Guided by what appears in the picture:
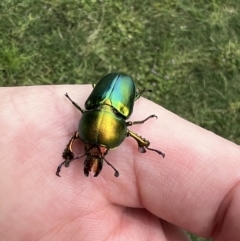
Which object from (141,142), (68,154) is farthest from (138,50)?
(68,154)

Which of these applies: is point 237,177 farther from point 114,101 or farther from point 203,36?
point 203,36

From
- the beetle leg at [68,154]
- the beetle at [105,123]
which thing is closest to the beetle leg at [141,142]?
the beetle at [105,123]

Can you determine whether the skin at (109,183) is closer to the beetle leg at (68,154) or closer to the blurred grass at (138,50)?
the beetle leg at (68,154)

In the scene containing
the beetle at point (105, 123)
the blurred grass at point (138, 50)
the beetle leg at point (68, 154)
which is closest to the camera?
the beetle at point (105, 123)

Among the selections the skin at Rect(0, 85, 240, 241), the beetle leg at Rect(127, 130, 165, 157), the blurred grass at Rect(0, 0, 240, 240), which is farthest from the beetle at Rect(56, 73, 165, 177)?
the blurred grass at Rect(0, 0, 240, 240)

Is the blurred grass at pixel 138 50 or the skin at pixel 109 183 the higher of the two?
the skin at pixel 109 183

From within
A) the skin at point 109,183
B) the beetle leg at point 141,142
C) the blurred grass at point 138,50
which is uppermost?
the beetle leg at point 141,142

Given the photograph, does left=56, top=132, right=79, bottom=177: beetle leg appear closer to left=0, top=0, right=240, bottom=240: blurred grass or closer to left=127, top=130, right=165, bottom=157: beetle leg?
left=127, top=130, right=165, bottom=157: beetle leg
